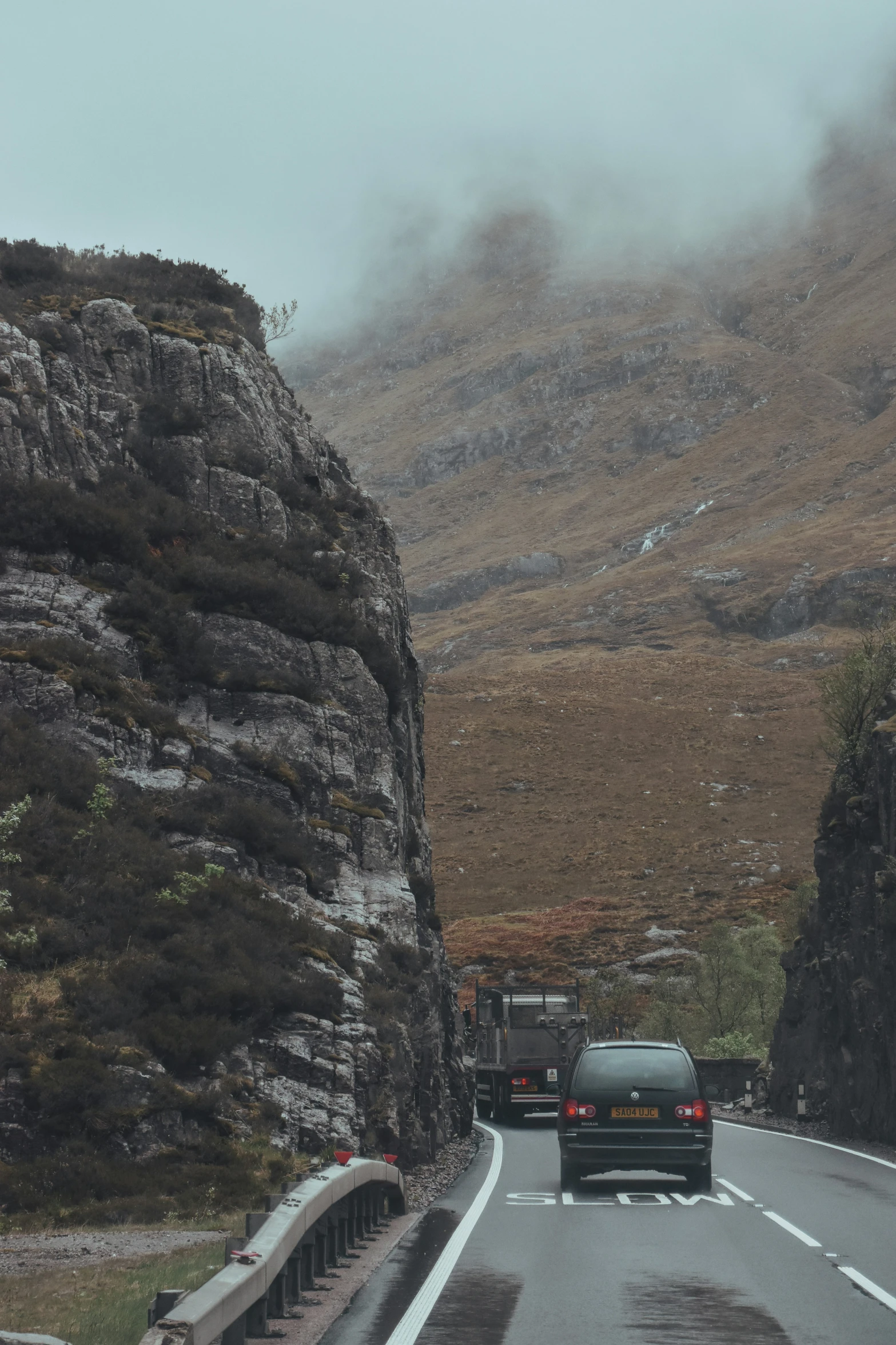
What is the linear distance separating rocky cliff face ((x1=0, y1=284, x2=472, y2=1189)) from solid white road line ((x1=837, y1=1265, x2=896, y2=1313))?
8121 mm

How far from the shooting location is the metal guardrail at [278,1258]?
619 cm

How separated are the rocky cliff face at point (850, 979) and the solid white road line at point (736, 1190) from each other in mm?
9988

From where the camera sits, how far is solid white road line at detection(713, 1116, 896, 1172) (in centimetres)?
2480

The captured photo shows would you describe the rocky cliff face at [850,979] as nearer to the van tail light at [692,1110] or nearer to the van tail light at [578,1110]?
the van tail light at [692,1110]

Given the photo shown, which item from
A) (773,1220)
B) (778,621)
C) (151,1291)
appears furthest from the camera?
(778,621)

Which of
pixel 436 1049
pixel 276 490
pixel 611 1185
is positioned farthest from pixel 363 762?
pixel 611 1185

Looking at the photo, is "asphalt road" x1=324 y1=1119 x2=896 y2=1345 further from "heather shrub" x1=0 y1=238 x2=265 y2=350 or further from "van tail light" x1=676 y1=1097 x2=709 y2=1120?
"heather shrub" x1=0 y1=238 x2=265 y2=350

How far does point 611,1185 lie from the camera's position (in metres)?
19.4

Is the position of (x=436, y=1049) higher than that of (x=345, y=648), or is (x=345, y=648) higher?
(x=345, y=648)

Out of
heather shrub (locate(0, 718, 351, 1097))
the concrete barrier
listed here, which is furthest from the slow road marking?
the concrete barrier

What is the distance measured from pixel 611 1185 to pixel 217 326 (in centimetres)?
2670

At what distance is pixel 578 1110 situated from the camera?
17.5 metres

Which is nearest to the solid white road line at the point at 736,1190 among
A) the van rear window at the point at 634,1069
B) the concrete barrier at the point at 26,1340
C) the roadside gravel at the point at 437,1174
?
the van rear window at the point at 634,1069

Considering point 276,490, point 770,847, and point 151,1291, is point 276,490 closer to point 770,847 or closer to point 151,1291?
point 151,1291
